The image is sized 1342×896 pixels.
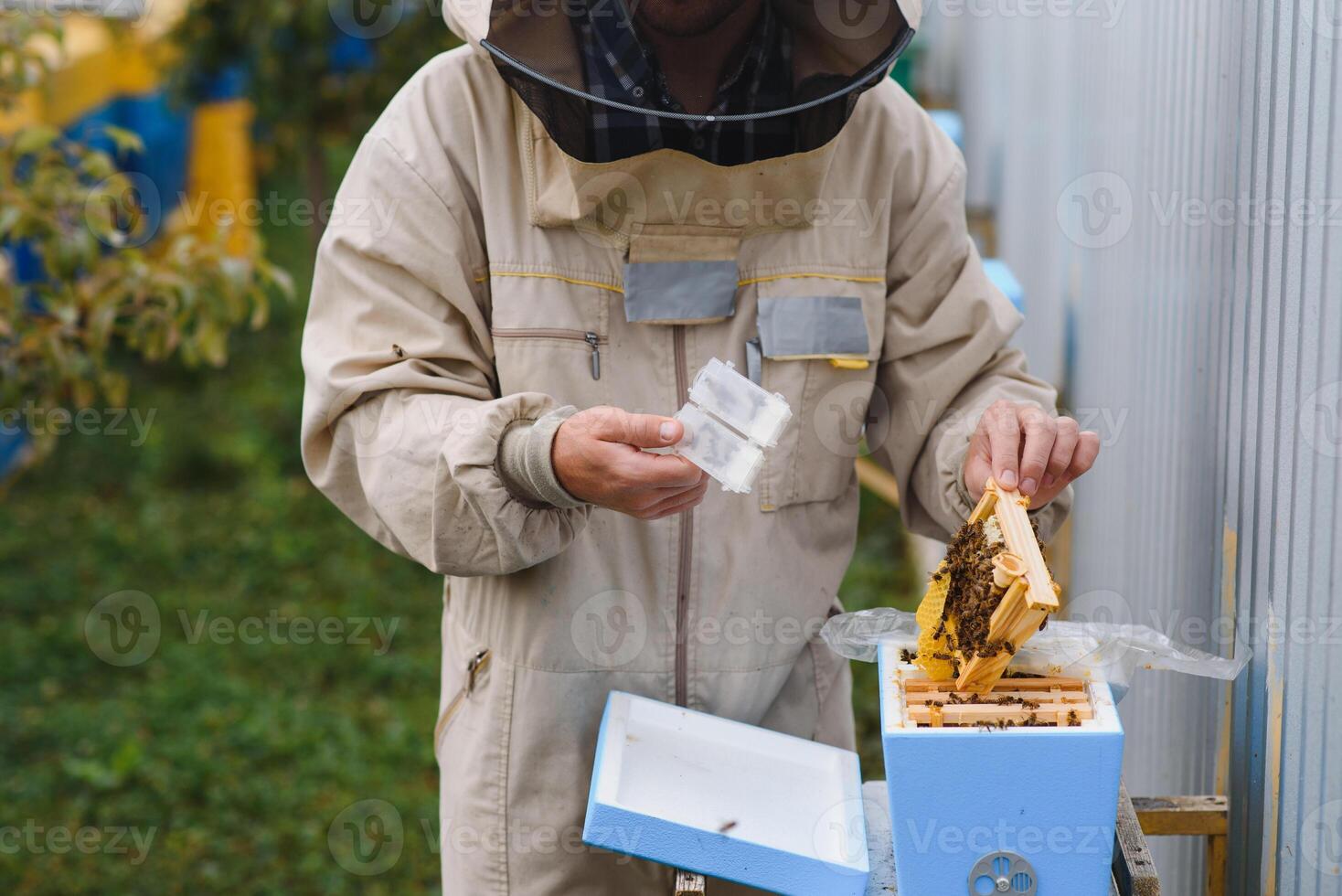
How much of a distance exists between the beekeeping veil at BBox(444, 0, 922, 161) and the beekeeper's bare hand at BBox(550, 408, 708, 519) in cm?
39

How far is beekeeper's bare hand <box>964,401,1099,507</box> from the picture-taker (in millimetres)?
1806

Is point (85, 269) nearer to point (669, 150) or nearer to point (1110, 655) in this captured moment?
point (669, 150)

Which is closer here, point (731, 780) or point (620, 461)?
point (620, 461)

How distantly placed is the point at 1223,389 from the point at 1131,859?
0.62m

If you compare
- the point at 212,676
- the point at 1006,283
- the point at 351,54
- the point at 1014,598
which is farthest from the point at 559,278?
the point at 351,54

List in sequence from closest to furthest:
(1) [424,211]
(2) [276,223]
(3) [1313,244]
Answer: (3) [1313,244], (1) [424,211], (2) [276,223]

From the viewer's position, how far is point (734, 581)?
2131 millimetres

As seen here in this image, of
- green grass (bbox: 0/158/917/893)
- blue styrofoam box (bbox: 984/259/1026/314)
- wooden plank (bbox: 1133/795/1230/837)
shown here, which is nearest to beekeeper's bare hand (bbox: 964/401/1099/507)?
wooden plank (bbox: 1133/795/1230/837)

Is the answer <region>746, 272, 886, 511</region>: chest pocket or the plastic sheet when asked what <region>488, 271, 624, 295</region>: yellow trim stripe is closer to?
<region>746, 272, 886, 511</region>: chest pocket

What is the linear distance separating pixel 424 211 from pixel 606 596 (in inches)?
23.5

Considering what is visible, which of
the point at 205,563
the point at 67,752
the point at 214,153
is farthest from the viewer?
the point at 214,153

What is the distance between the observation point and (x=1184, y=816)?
1852 millimetres

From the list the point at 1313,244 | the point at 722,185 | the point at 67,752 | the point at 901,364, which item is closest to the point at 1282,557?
the point at 1313,244

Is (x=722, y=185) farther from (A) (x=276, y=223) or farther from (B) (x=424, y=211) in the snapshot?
(A) (x=276, y=223)
